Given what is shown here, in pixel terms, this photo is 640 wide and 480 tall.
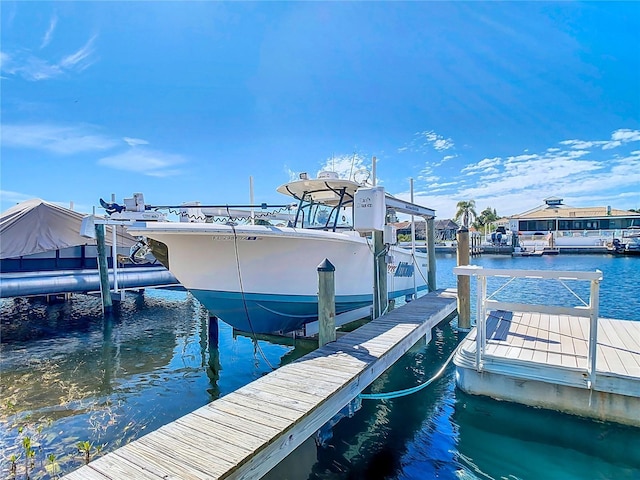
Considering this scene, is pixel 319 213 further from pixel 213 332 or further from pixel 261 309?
pixel 213 332

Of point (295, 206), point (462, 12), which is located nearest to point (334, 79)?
point (462, 12)

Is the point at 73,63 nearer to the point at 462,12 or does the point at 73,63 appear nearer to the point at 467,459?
the point at 462,12

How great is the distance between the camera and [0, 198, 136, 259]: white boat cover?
11.9 metres

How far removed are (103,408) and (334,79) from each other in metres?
11.0

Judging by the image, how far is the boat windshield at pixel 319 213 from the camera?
8.27 meters

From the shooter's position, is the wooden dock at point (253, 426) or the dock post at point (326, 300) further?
the dock post at point (326, 300)

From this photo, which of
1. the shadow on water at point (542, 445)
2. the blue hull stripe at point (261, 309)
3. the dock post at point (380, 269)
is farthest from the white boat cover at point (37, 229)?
the shadow on water at point (542, 445)

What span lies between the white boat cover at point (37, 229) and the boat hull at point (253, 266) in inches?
360

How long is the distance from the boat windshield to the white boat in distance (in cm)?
50

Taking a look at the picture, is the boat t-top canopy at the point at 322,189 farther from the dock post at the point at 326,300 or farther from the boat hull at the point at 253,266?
the dock post at the point at 326,300

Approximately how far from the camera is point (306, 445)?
3.77 metres

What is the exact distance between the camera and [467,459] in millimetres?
3758

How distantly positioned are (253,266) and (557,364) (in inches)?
181

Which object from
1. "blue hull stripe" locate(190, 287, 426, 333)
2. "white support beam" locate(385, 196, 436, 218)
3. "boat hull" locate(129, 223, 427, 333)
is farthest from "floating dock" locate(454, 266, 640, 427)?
"white support beam" locate(385, 196, 436, 218)
